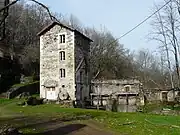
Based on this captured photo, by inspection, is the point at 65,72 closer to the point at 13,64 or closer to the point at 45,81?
the point at 45,81

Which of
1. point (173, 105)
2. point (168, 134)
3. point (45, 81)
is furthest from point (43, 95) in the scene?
point (168, 134)

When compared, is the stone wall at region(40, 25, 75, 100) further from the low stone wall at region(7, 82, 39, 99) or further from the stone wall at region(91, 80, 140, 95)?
the stone wall at region(91, 80, 140, 95)

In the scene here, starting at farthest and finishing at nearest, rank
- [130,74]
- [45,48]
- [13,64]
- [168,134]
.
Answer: [130,74], [13,64], [45,48], [168,134]

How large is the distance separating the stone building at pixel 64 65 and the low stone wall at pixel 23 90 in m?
3.59

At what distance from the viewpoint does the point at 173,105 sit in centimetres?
3572

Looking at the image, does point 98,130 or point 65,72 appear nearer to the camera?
point 98,130

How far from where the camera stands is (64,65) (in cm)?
4244

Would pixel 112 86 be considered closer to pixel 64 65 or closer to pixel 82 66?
pixel 82 66

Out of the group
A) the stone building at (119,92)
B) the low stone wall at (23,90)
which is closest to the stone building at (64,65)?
the stone building at (119,92)

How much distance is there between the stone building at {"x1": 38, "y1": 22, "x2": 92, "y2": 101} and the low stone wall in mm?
3589

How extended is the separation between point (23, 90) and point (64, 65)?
328 inches

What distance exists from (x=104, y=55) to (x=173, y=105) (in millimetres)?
28005

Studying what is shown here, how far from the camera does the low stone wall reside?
140ft

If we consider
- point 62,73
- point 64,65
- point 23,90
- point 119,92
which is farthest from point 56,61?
point 119,92
